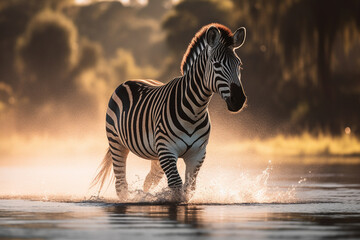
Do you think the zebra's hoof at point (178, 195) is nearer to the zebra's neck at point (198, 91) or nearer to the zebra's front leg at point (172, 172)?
the zebra's front leg at point (172, 172)

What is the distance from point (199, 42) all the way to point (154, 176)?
8.11 ft

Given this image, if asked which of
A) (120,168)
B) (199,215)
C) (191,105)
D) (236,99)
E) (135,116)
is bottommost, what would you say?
(199,215)

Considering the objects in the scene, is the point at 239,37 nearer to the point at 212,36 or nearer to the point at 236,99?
the point at 212,36

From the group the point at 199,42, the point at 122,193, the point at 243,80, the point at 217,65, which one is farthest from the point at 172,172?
the point at 243,80

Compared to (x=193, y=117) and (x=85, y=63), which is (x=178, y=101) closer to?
(x=193, y=117)

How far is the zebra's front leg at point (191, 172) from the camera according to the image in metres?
13.3

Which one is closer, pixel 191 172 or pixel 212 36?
pixel 212 36

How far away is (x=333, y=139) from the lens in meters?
32.8

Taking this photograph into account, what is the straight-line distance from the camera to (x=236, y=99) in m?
12.6

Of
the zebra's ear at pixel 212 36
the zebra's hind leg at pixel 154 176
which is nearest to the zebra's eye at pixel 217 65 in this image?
the zebra's ear at pixel 212 36

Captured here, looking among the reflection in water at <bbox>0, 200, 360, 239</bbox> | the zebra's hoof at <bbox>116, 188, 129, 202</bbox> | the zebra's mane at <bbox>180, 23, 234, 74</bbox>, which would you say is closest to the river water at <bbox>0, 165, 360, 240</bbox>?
the reflection in water at <bbox>0, 200, 360, 239</bbox>

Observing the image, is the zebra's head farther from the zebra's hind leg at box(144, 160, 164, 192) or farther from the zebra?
the zebra's hind leg at box(144, 160, 164, 192)

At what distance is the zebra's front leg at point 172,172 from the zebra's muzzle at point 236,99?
1.06 m

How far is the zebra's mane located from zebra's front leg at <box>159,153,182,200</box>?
4.16 feet
